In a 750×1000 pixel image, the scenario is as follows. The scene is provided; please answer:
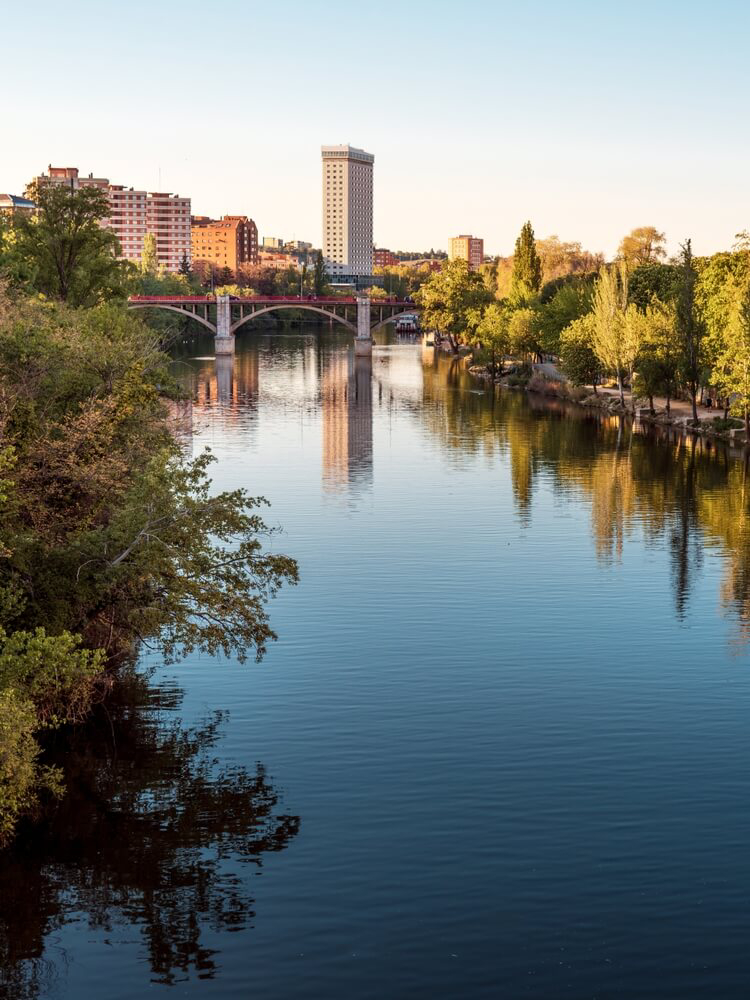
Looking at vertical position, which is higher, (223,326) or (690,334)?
(223,326)

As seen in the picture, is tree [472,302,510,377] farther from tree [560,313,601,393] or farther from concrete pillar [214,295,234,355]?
concrete pillar [214,295,234,355]

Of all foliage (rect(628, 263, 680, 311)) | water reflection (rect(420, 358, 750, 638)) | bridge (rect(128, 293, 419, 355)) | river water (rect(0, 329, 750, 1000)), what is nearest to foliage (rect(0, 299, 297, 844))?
river water (rect(0, 329, 750, 1000))

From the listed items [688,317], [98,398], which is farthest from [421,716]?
[688,317]

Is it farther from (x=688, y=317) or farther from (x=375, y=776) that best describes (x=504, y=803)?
(x=688, y=317)

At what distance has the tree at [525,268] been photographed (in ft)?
489

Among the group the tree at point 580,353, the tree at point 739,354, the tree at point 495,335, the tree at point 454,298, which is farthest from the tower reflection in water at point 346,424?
the tree at point 739,354

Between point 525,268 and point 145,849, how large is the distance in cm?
13350

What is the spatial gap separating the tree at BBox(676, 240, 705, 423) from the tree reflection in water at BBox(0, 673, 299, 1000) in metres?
65.7

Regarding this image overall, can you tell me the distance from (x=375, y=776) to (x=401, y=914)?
6.14 metres

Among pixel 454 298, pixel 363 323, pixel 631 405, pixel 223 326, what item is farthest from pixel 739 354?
pixel 363 323

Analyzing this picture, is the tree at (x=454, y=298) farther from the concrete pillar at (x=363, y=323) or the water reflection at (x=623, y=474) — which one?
the water reflection at (x=623, y=474)

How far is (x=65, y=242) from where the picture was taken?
260 ft

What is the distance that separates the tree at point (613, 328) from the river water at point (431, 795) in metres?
47.0

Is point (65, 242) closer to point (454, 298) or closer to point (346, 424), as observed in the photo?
point (346, 424)
